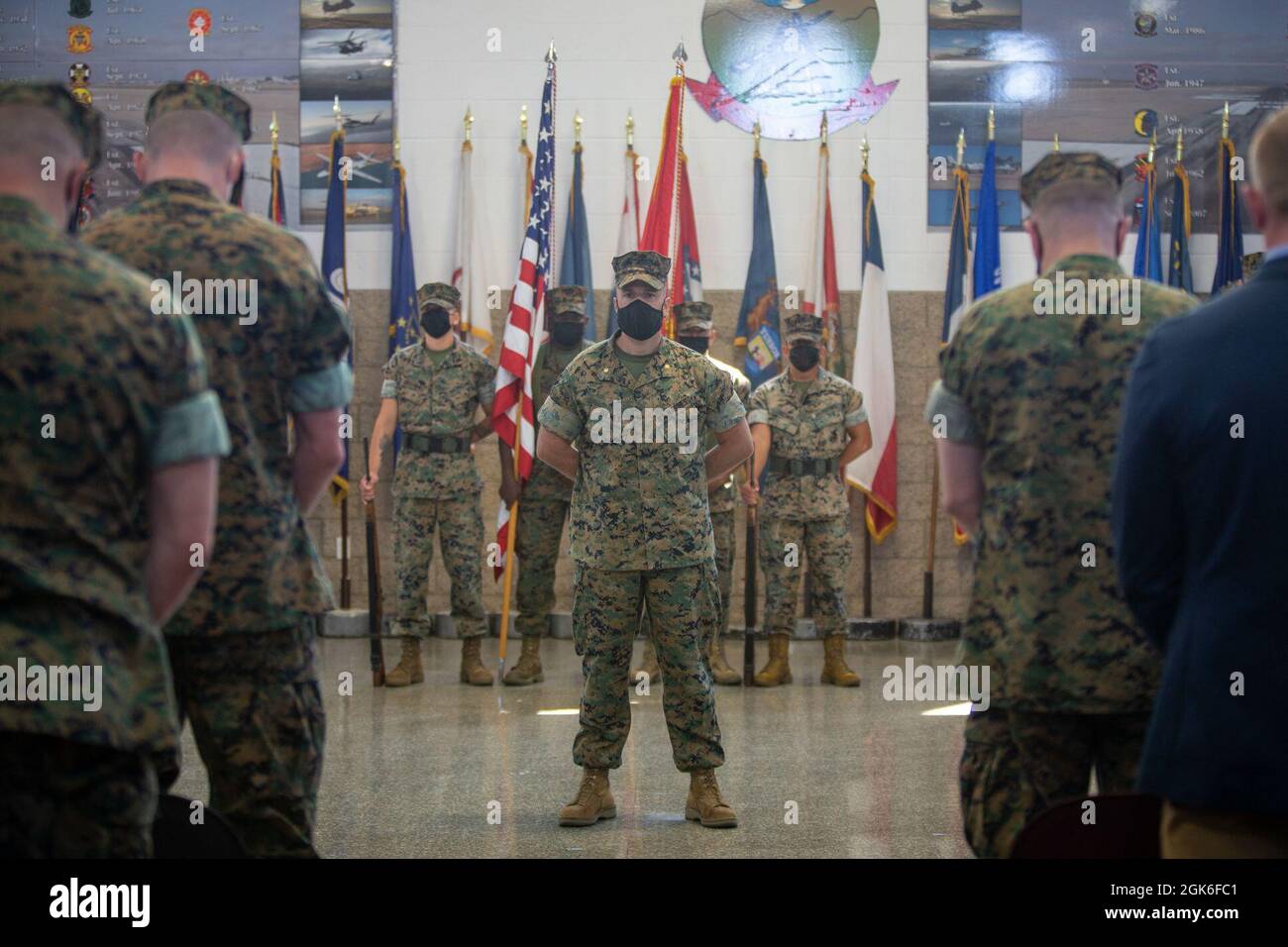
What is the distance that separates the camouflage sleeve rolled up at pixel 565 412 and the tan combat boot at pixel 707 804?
114cm

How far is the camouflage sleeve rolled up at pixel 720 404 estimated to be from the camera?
4.37m

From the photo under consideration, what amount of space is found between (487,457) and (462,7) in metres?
3.03

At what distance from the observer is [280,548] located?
2545mm

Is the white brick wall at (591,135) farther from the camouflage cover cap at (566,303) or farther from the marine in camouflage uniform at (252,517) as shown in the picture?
the marine in camouflage uniform at (252,517)

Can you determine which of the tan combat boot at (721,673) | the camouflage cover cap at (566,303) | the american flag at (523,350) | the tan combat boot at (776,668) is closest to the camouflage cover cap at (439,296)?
the camouflage cover cap at (566,303)

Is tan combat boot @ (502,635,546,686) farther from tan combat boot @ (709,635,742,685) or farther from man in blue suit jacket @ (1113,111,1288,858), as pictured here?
man in blue suit jacket @ (1113,111,1288,858)

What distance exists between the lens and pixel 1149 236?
8984 mm

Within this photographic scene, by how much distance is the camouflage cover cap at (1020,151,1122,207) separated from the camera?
8.38 ft

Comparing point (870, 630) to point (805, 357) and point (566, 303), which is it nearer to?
point (805, 357)

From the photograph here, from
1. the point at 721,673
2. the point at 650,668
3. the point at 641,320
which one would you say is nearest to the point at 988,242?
the point at 721,673

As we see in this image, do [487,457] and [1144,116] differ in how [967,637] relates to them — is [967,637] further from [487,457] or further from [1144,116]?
[1144,116]

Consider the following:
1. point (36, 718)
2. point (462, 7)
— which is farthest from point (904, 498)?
point (36, 718)

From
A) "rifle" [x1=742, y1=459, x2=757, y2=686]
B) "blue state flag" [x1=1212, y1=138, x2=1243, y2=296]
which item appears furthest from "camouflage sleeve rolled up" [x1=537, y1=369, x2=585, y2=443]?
"blue state flag" [x1=1212, y1=138, x2=1243, y2=296]

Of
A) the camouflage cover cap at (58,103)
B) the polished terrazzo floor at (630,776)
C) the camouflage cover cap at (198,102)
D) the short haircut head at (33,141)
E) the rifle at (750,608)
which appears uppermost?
the camouflage cover cap at (198,102)
